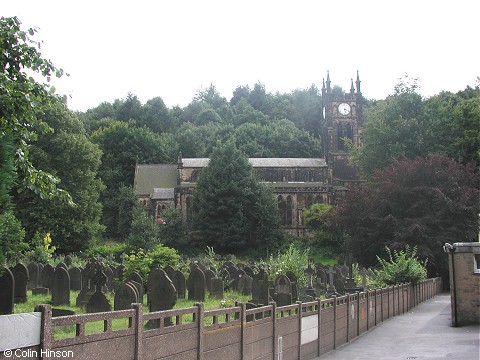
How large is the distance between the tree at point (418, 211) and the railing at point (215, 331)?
72.6 feet

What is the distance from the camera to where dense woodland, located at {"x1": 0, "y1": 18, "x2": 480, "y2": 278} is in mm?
10109

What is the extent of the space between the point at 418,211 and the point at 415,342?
28019 mm

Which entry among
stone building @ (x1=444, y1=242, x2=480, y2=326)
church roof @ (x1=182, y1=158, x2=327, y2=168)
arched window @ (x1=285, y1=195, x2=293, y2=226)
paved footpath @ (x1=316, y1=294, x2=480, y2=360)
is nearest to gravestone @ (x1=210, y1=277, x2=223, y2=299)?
paved footpath @ (x1=316, y1=294, x2=480, y2=360)

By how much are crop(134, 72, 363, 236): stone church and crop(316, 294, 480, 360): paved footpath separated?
169ft

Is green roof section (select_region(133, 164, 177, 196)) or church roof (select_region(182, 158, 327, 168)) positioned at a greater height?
church roof (select_region(182, 158, 327, 168))

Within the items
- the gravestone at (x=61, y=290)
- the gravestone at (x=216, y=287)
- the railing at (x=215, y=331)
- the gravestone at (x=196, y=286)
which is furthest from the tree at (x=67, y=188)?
the railing at (x=215, y=331)

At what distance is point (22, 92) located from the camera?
934 centimetres

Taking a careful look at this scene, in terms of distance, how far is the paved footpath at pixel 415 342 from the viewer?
13.3 meters

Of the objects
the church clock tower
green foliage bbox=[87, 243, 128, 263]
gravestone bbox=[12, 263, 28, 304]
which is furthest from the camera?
the church clock tower

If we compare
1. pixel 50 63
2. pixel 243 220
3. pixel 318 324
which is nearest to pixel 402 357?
pixel 318 324

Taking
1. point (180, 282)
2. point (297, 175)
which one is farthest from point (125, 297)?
point (297, 175)

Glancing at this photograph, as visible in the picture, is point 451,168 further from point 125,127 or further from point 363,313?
point 125,127

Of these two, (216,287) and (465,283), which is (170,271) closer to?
(216,287)

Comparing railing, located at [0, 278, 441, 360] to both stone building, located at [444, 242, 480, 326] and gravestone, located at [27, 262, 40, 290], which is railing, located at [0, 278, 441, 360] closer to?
stone building, located at [444, 242, 480, 326]
